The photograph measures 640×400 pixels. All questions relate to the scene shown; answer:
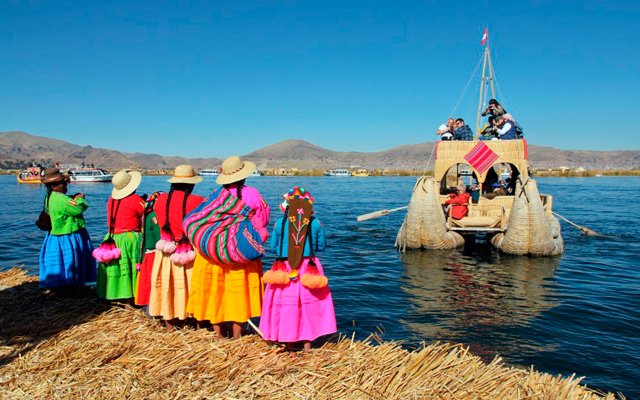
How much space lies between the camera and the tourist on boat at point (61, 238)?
6.14 metres

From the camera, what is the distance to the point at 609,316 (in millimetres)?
8539

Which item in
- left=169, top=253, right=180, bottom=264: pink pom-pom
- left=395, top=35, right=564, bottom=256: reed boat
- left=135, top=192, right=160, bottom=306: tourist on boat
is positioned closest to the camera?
left=169, top=253, right=180, bottom=264: pink pom-pom

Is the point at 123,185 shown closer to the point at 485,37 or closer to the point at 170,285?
the point at 170,285

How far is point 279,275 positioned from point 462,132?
38.3 ft

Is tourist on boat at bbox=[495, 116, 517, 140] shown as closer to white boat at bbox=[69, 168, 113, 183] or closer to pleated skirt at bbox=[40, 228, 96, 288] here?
pleated skirt at bbox=[40, 228, 96, 288]

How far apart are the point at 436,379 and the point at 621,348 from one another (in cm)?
467

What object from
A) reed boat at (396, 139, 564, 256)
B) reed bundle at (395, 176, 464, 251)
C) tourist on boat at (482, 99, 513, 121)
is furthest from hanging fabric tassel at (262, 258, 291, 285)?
tourist on boat at (482, 99, 513, 121)

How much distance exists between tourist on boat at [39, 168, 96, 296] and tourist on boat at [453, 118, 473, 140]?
1162 cm

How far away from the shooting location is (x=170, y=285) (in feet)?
17.5

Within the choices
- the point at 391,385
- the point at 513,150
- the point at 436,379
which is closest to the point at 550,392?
the point at 436,379

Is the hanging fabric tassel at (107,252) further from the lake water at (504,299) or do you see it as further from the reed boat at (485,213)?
the reed boat at (485,213)

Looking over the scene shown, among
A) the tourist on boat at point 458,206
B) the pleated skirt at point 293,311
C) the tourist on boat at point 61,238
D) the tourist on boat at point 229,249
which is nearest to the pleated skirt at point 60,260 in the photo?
the tourist on boat at point 61,238

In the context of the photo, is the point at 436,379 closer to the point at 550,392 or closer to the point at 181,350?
the point at 550,392

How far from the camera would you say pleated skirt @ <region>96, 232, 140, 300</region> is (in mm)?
5848
